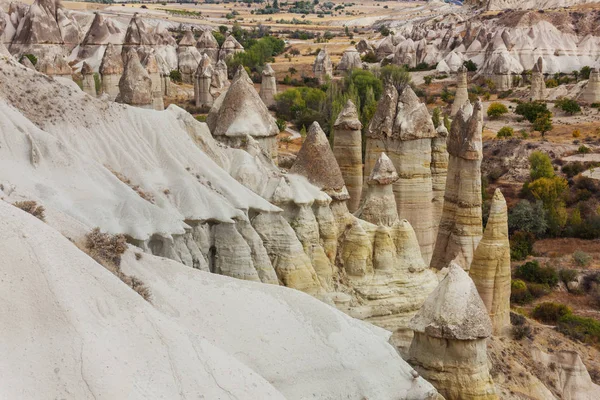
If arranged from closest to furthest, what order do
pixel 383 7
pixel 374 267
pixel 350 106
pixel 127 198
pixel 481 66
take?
pixel 127 198, pixel 374 267, pixel 350 106, pixel 481 66, pixel 383 7

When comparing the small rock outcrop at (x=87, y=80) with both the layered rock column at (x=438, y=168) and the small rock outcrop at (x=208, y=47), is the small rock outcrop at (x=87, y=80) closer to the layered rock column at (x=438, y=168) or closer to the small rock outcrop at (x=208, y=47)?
the layered rock column at (x=438, y=168)

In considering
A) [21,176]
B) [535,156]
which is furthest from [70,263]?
[535,156]

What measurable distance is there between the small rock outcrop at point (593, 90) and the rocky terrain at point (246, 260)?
33762 mm

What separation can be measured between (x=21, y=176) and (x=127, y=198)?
5.62ft

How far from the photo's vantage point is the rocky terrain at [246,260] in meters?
7.89

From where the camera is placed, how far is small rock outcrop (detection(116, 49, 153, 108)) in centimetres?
2166

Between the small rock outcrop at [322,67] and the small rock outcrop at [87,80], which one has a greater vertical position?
the small rock outcrop at [87,80]

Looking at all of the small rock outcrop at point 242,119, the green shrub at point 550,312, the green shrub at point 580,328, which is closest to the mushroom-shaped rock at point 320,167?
the small rock outcrop at point 242,119

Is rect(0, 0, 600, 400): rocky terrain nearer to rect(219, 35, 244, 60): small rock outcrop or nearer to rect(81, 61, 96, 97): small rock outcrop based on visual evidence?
rect(81, 61, 96, 97): small rock outcrop

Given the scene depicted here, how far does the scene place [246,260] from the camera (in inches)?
550

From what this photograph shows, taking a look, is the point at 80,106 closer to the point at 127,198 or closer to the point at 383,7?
the point at 127,198

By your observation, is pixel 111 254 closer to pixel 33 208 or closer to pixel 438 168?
pixel 33 208

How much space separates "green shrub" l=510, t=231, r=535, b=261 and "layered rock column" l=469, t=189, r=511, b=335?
1379 cm

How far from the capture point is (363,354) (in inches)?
437
